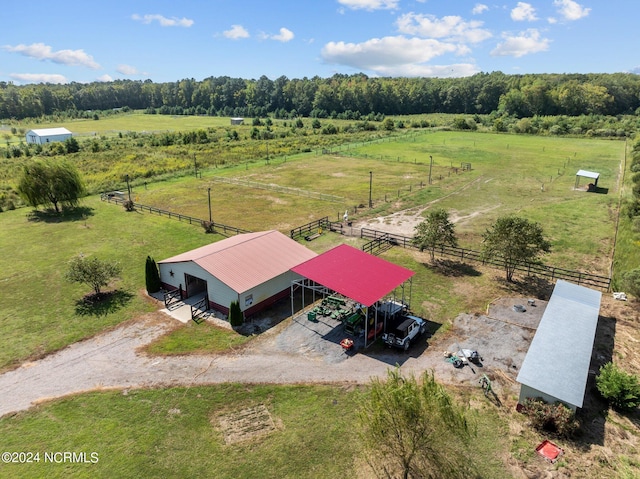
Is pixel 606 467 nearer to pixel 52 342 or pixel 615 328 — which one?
pixel 615 328

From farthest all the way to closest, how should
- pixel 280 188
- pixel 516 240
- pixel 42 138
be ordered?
pixel 42 138 < pixel 280 188 < pixel 516 240

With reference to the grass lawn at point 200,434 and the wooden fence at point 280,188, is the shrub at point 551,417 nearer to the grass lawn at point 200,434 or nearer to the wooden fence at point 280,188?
the grass lawn at point 200,434

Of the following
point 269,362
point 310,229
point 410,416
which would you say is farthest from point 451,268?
point 410,416

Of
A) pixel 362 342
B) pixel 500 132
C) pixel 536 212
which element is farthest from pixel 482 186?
pixel 500 132

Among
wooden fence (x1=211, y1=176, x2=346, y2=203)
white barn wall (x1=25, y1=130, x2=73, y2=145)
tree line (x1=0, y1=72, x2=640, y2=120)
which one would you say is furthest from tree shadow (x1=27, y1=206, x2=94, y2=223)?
tree line (x1=0, y1=72, x2=640, y2=120)

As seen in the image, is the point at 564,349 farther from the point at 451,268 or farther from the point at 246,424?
the point at 246,424

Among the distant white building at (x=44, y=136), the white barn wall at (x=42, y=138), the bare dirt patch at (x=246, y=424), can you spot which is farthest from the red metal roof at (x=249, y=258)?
the distant white building at (x=44, y=136)

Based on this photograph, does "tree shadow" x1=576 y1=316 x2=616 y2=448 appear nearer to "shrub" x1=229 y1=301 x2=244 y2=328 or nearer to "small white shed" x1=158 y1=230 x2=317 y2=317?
"shrub" x1=229 y1=301 x2=244 y2=328
